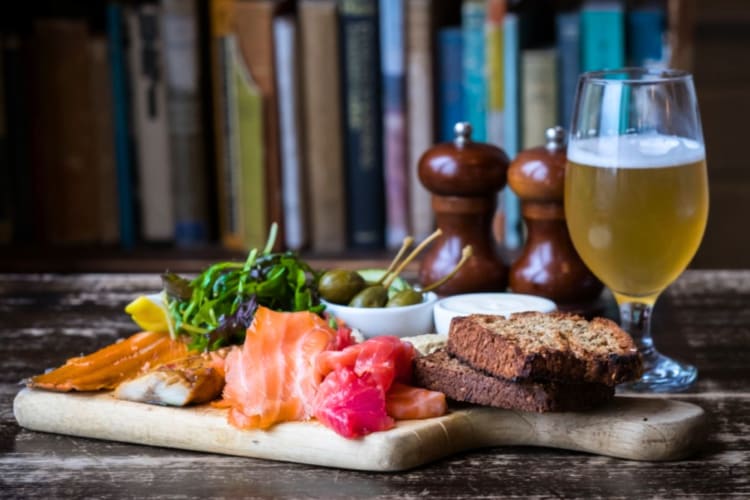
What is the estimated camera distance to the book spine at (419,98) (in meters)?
2.18

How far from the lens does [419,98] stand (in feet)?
7.25

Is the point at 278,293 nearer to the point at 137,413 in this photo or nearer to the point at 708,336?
the point at 137,413

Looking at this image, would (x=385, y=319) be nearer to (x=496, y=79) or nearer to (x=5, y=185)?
(x=496, y=79)

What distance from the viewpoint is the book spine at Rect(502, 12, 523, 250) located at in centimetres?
214

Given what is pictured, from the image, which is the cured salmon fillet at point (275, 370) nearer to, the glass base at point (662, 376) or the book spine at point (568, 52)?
the glass base at point (662, 376)

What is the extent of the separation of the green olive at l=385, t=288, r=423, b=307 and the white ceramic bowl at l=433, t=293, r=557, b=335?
27 mm

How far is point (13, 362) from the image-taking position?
1.34 m

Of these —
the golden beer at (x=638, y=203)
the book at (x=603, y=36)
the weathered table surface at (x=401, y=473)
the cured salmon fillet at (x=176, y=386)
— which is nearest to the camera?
the weathered table surface at (x=401, y=473)

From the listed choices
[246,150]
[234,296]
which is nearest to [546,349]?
[234,296]

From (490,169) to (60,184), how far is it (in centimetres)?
120

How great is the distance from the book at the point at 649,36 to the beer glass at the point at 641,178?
3.12ft

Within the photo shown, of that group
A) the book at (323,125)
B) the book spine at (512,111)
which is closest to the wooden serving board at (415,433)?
the book spine at (512,111)

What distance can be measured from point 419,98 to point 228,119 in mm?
364

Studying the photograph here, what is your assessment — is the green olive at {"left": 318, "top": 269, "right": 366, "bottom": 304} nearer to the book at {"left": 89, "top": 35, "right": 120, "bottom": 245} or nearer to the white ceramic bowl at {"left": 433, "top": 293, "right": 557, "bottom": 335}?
the white ceramic bowl at {"left": 433, "top": 293, "right": 557, "bottom": 335}
